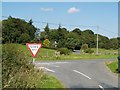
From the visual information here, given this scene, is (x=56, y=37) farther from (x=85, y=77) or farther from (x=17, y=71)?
(x=17, y=71)

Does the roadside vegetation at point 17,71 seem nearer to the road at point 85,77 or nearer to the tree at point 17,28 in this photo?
the road at point 85,77

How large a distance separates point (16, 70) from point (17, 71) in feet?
0.34

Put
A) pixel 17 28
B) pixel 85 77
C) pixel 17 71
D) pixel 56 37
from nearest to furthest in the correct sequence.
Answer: pixel 17 71, pixel 85 77, pixel 17 28, pixel 56 37

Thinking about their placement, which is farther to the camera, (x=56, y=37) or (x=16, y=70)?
(x=56, y=37)

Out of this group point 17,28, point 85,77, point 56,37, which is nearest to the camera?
point 85,77

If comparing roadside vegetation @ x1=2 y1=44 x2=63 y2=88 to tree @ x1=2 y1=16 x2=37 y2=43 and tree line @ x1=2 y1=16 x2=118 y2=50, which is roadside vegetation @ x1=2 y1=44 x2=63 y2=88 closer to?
tree @ x1=2 y1=16 x2=37 y2=43

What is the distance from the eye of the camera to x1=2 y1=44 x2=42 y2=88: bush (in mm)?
11672

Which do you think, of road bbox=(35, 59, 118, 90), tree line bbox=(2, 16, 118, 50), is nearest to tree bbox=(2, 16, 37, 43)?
tree line bbox=(2, 16, 118, 50)

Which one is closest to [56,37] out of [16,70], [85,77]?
[85,77]

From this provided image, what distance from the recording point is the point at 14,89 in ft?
37.6

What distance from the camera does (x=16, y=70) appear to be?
42.9ft

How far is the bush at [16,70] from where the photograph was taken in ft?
38.3

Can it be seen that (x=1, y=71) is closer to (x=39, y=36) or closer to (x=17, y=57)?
(x=17, y=57)

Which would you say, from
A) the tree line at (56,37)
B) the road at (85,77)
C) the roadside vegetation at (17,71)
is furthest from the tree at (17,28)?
the roadside vegetation at (17,71)
